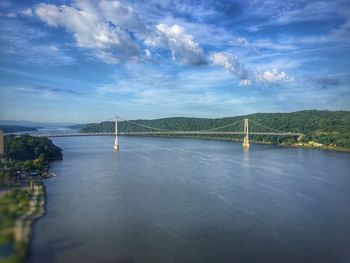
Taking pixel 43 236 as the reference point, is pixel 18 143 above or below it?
above

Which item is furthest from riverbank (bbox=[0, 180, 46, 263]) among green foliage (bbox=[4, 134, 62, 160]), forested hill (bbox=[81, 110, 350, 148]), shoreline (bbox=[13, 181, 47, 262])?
forested hill (bbox=[81, 110, 350, 148])

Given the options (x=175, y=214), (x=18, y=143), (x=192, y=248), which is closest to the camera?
(x=192, y=248)

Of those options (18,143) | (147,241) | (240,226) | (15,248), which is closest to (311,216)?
(240,226)

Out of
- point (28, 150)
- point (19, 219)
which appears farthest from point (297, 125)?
point (19, 219)

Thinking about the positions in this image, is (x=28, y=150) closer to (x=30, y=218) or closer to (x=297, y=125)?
(x=30, y=218)

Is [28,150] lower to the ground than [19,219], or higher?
higher

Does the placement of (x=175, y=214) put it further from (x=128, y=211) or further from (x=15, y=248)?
(x=15, y=248)

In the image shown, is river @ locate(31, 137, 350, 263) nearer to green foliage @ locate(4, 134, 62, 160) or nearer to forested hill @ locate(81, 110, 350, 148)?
green foliage @ locate(4, 134, 62, 160)
